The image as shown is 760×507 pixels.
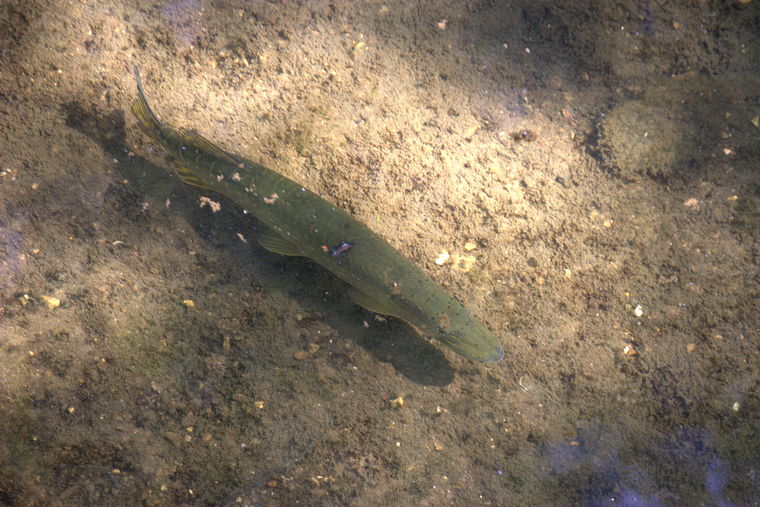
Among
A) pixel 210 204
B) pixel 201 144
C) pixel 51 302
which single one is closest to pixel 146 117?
pixel 201 144

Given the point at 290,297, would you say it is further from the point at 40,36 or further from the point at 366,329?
the point at 40,36

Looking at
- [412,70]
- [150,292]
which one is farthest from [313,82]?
[150,292]

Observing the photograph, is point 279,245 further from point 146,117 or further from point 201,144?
point 146,117

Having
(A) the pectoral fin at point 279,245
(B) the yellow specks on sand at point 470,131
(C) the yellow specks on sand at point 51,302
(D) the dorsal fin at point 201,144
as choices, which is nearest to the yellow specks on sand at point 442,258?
(B) the yellow specks on sand at point 470,131

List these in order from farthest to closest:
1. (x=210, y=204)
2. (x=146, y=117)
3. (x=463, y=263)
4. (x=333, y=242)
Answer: (x=210, y=204), (x=463, y=263), (x=146, y=117), (x=333, y=242)

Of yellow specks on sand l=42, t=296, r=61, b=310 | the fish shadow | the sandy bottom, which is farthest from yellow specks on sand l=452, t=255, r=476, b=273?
yellow specks on sand l=42, t=296, r=61, b=310

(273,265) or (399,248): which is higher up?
(399,248)

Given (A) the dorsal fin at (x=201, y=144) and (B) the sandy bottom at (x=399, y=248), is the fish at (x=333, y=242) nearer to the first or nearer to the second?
(A) the dorsal fin at (x=201, y=144)
